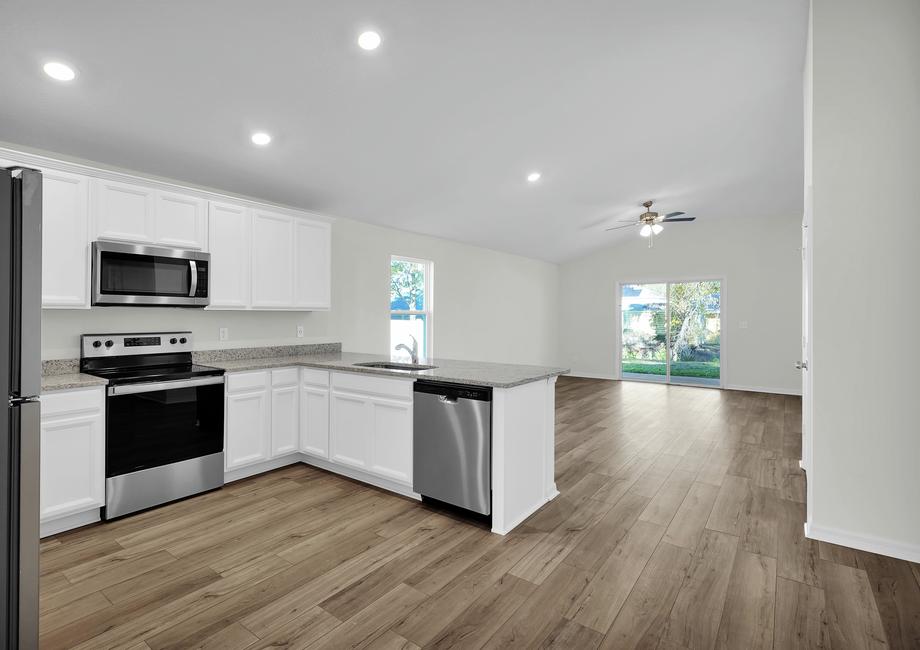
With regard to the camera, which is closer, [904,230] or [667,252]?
[904,230]

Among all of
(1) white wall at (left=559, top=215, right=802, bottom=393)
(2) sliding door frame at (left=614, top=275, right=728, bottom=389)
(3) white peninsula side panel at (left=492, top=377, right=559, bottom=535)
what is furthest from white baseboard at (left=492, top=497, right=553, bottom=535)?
(1) white wall at (left=559, top=215, right=802, bottom=393)

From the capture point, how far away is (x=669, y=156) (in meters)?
4.93

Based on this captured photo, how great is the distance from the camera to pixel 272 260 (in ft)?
12.8

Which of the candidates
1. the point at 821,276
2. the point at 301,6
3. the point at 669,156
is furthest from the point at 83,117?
the point at 669,156

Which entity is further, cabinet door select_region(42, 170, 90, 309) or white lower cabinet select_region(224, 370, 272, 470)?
white lower cabinet select_region(224, 370, 272, 470)

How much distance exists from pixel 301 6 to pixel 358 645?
2.88 metres

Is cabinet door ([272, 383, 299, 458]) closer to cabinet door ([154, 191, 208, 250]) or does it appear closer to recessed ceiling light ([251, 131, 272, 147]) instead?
cabinet door ([154, 191, 208, 250])

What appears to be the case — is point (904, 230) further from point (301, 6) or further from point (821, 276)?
point (301, 6)

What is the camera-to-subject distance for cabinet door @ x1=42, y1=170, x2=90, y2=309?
272 centimetres

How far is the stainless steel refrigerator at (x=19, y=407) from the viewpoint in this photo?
1.25m

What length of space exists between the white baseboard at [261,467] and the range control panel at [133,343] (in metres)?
1.03

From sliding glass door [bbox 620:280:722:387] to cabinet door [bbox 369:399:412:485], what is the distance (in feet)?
22.3

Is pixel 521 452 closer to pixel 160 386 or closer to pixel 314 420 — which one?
pixel 314 420

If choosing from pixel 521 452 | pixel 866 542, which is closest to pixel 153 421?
pixel 521 452
